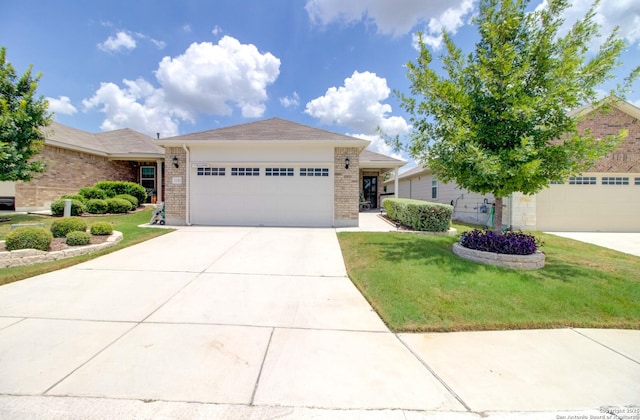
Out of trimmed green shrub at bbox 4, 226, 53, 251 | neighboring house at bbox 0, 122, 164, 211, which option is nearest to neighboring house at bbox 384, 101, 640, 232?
trimmed green shrub at bbox 4, 226, 53, 251

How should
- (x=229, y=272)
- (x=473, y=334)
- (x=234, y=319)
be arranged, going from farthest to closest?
(x=229, y=272), (x=234, y=319), (x=473, y=334)

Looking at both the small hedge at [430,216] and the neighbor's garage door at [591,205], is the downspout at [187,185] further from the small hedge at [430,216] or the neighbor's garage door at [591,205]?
the neighbor's garage door at [591,205]

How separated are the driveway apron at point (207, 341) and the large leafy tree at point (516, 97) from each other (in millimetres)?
3859

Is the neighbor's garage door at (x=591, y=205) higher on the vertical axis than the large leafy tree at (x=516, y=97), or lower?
lower

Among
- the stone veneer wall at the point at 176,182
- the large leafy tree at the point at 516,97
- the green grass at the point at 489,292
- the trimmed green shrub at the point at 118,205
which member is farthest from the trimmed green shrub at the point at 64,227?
the large leafy tree at the point at 516,97

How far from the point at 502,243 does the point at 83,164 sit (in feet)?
64.8

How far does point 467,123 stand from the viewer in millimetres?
5906

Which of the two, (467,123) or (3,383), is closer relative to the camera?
(3,383)

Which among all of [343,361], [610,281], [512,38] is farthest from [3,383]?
[512,38]

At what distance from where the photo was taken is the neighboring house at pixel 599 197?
1142 cm

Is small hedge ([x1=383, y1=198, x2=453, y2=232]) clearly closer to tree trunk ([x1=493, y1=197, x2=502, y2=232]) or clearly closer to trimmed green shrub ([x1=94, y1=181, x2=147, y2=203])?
tree trunk ([x1=493, y1=197, x2=502, y2=232])

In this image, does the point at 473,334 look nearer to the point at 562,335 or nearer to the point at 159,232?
the point at 562,335

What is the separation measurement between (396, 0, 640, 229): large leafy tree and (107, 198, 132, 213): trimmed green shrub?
13417mm

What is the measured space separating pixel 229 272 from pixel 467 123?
6009 millimetres
